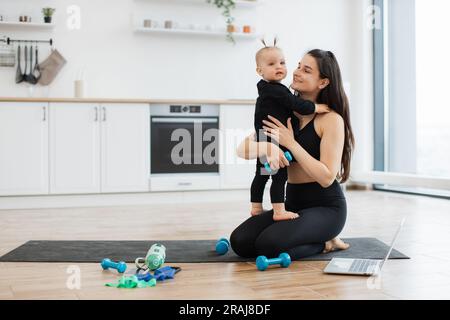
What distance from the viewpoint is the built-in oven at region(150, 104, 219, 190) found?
5223 millimetres

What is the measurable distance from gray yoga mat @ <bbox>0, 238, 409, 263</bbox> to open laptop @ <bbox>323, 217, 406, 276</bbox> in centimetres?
17

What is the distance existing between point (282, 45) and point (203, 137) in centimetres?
155

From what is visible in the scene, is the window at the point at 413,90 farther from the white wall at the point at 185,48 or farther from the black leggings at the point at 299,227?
the black leggings at the point at 299,227

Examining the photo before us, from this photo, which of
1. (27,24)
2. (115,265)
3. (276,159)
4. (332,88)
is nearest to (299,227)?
(276,159)

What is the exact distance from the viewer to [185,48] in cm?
585

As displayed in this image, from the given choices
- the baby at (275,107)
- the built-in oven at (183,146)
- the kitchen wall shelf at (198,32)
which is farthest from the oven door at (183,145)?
the baby at (275,107)

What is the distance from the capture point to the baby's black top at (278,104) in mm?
2531

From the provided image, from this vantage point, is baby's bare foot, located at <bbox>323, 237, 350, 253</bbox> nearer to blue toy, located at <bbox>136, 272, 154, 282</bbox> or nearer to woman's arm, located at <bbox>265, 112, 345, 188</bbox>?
woman's arm, located at <bbox>265, 112, 345, 188</bbox>

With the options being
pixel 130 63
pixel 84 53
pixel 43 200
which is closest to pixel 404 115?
pixel 130 63

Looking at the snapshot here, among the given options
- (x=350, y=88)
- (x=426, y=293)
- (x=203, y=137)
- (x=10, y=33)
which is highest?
(x=10, y=33)

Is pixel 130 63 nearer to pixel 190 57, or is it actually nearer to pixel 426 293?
pixel 190 57

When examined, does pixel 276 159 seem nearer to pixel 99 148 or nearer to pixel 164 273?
pixel 164 273

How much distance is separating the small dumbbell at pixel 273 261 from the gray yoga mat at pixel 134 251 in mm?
198
